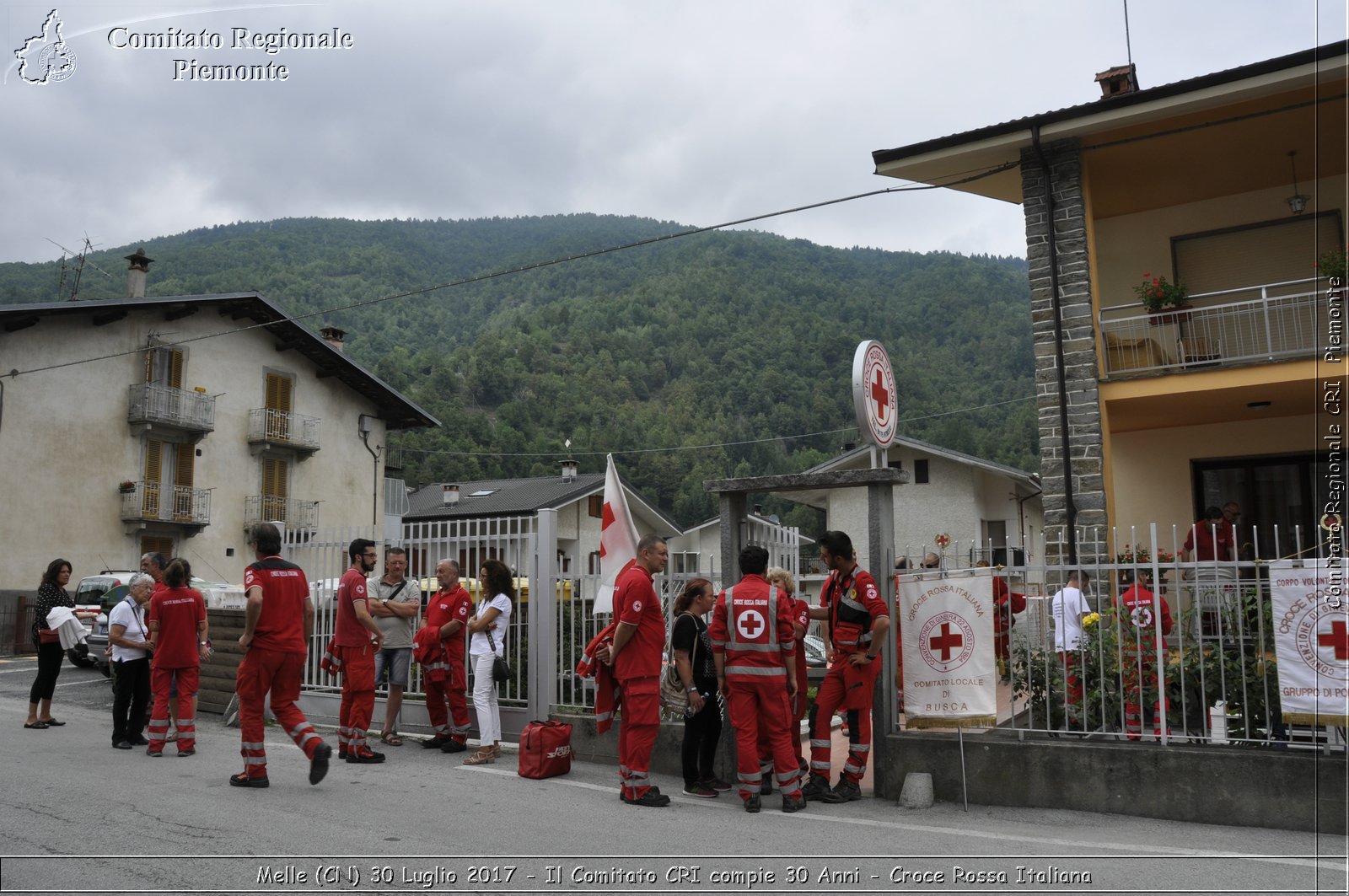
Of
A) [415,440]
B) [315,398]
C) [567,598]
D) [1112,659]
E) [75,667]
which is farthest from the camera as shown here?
[415,440]

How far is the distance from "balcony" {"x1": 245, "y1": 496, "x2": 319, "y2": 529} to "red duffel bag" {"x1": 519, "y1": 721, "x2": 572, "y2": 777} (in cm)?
2596

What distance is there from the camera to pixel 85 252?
3231 cm

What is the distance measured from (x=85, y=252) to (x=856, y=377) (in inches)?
1233

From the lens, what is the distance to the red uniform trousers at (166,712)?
9188 mm

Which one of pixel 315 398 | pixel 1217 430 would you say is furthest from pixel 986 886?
pixel 315 398

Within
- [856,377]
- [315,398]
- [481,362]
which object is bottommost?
[856,377]

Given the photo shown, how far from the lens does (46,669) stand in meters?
10.8

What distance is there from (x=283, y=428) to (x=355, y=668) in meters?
27.3

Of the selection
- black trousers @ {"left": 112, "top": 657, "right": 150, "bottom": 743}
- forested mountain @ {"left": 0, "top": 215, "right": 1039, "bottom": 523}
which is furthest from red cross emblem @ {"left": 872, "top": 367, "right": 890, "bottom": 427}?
forested mountain @ {"left": 0, "top": 215, "right": 1039, "bottom": 523}

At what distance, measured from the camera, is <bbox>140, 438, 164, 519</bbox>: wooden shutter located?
3011 cm

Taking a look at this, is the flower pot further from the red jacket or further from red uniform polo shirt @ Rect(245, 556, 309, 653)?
red uniform polo shirt @ Rect(245, 556, 309, 653)

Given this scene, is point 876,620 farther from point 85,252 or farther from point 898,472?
point 85,252

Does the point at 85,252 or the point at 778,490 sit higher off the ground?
the point at 85,252

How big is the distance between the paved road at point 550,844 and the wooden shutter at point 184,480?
24752 millimetres
